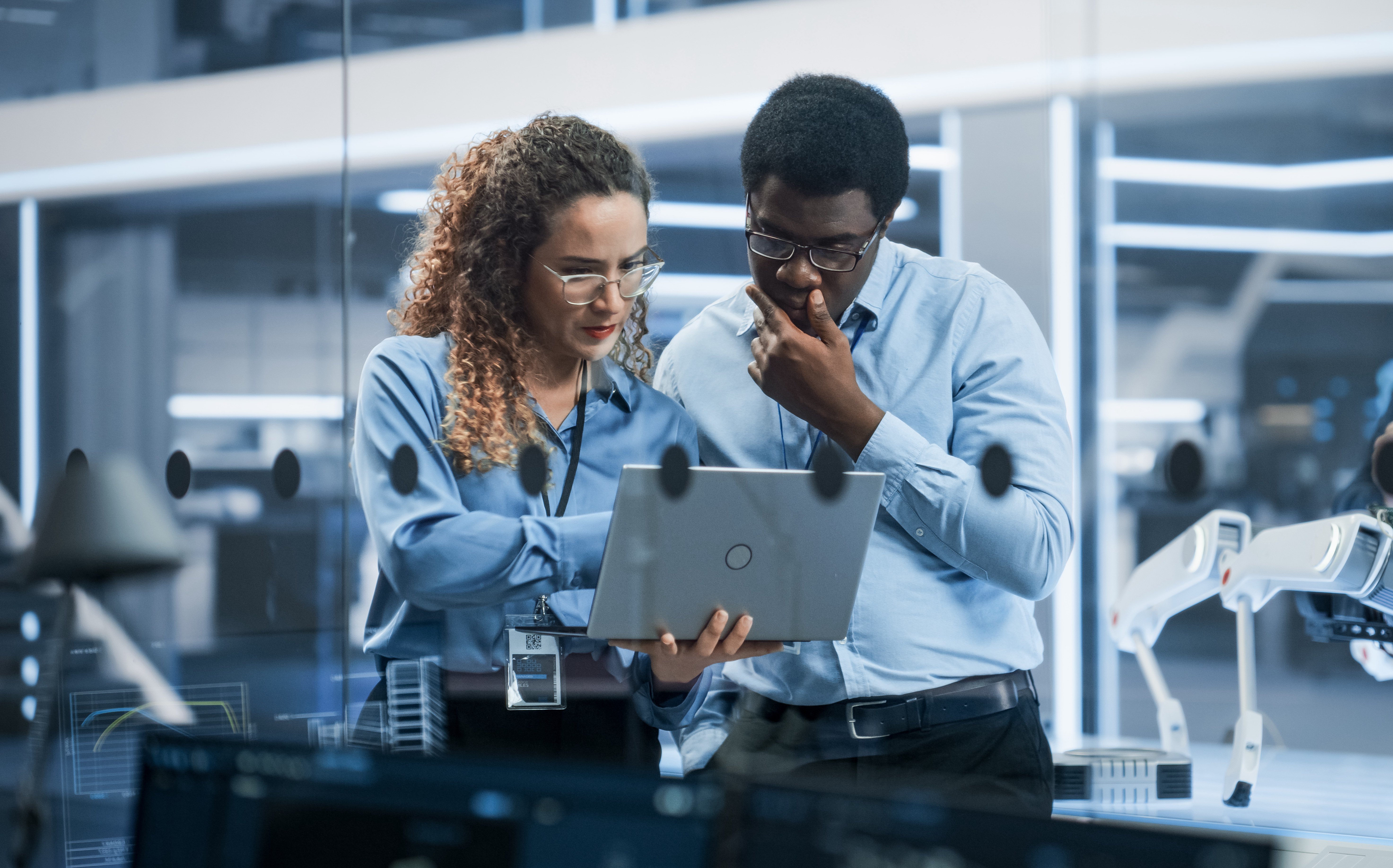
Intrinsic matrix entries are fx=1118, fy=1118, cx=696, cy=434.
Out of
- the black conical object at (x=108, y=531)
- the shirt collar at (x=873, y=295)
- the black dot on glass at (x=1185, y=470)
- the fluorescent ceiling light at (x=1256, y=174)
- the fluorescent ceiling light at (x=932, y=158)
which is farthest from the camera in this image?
the fluorescent ceiling light at (x=1256, y=174)

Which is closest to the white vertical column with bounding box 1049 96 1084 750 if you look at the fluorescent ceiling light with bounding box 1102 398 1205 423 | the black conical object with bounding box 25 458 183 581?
the fluorescent ceiling light with bounding box 1102 398 1205 423

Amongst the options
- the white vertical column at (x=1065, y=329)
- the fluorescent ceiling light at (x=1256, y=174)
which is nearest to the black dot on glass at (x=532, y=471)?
the white vertical column at (x=1065, y=329)

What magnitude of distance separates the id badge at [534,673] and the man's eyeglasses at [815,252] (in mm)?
571

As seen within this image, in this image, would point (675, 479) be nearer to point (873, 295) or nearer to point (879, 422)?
point (879, 422)

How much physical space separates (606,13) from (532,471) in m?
0.79

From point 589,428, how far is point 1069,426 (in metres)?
0.66

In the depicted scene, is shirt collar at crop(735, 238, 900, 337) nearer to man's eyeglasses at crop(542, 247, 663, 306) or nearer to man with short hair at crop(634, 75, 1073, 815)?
man with short hair at crop(634, 75, 1073, 815)

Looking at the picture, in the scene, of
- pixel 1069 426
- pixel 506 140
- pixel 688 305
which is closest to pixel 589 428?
pixel 688 305

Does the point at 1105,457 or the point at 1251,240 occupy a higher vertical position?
the point at 1251,240

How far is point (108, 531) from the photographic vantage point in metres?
1.08

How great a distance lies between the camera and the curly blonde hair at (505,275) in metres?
1.45

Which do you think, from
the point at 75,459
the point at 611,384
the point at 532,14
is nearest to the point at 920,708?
the point at 611,384

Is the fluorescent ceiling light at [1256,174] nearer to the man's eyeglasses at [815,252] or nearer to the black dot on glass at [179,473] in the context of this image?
the man's eyeglasses at [815,252]

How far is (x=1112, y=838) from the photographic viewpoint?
63 centimetres
